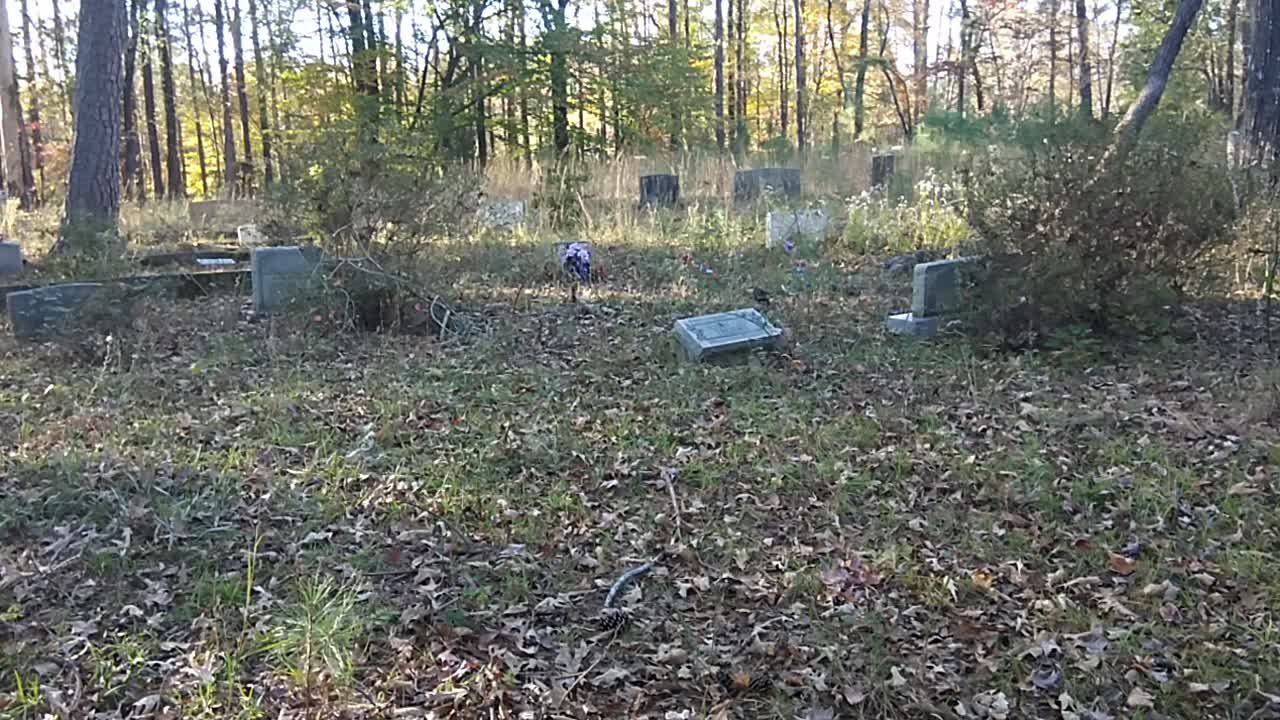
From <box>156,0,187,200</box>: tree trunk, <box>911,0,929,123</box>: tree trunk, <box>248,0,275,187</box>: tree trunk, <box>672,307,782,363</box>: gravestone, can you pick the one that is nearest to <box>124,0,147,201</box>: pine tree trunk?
<box>156,0,187,200</box>: tree trunk

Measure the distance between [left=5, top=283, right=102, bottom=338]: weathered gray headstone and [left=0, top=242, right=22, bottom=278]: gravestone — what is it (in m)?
2.98

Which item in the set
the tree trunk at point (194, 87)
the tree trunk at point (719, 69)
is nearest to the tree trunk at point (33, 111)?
the tree trunk at point (194, 87)

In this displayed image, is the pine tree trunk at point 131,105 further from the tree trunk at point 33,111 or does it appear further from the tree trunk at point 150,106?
the tree trunk at point 33,111

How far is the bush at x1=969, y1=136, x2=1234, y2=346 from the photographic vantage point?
5477 mm

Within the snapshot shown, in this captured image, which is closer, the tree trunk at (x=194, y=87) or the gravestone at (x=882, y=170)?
the gravestone at (x=882, y=170)

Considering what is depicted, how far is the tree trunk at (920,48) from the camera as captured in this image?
32.2m

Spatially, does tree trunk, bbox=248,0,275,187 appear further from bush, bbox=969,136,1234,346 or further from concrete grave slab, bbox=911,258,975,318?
bush, bbox=969,136,1234,346

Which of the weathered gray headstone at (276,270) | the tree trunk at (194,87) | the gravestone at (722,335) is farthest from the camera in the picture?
the tree trunk at (194,87)

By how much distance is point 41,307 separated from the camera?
6676mm

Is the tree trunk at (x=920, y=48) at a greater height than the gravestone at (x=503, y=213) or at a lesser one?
greater

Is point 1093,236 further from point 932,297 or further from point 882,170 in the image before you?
point 882,170

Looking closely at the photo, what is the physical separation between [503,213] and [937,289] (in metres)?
6.17

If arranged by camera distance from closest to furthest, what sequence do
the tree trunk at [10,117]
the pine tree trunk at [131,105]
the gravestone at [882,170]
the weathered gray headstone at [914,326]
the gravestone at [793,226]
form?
the weathered gray headstone at [914,326]
the gravestone at [793,226]
the gravestone at [882,170]
the tree trunk at [10,117]
the pine tree trunk at [131,105]

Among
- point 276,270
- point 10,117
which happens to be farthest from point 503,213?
point 10,117
